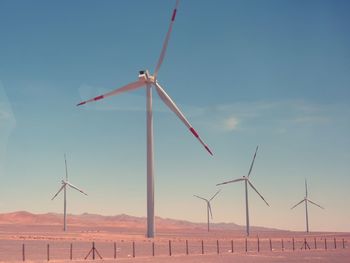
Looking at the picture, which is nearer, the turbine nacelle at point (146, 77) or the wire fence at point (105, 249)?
the wire fence at point (105, 249)

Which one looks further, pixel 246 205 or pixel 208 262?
pixel 246 205

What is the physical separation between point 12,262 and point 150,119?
49.4 metres

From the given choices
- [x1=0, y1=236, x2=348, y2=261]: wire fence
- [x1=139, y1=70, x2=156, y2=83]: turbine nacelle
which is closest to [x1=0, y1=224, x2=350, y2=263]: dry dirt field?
[x1=0, y1=236, x2=348, y2=261]: wire fence

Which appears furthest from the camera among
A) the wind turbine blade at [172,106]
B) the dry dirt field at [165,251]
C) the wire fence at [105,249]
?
the wind turbine blade at [172,106]

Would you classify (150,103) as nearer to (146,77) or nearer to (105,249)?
(146,77)

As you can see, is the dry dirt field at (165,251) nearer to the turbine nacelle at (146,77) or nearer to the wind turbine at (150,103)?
the wind turbine at (150,103)

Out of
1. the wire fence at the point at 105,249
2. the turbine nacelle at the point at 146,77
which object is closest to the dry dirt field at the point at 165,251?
the wire fence at the point at 105,249

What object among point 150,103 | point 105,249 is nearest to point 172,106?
point 150,103

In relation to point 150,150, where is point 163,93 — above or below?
above

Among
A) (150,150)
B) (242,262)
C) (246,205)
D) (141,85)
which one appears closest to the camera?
(242,262)

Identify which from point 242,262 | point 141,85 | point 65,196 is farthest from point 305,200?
point 242,262

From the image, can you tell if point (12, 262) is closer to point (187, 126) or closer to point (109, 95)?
point (187, 126)

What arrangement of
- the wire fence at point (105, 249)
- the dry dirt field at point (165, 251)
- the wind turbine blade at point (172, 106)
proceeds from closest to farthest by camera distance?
the dry dirt field at point (165, 251) → the wire fence at point (105, 249) → the wind turbine blade at point (172, 106)

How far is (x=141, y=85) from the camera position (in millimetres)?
103000
